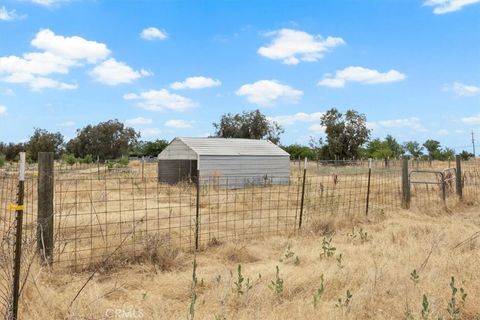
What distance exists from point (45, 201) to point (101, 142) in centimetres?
8035

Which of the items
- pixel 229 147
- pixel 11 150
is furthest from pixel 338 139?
pixel 11 150

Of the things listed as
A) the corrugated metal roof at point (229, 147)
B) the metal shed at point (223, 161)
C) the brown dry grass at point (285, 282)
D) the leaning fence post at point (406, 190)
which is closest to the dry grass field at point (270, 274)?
the brown dry grass at point (285, 282)

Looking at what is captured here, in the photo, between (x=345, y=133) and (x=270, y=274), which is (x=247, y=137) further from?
(x=270, y=274)

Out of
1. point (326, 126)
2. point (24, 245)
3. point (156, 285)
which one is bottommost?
point (156, 285)

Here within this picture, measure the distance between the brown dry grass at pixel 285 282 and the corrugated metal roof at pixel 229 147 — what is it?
13.5 m

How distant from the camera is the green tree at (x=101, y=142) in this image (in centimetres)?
8206

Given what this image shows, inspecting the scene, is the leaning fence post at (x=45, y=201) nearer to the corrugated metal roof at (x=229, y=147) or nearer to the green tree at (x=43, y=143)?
the corrugated metal roof at (x=229, y=147)

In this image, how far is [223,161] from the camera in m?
21.2

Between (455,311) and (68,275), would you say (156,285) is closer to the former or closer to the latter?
(68,275)

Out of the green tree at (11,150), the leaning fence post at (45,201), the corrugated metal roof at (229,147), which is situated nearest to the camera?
the leaning fence post at (45,201)

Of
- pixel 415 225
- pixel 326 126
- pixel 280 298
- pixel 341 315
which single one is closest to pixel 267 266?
pixel 280 298

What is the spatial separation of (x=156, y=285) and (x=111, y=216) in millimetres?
5965

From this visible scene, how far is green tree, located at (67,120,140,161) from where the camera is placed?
82062 mm

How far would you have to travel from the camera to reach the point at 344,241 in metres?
7.73
